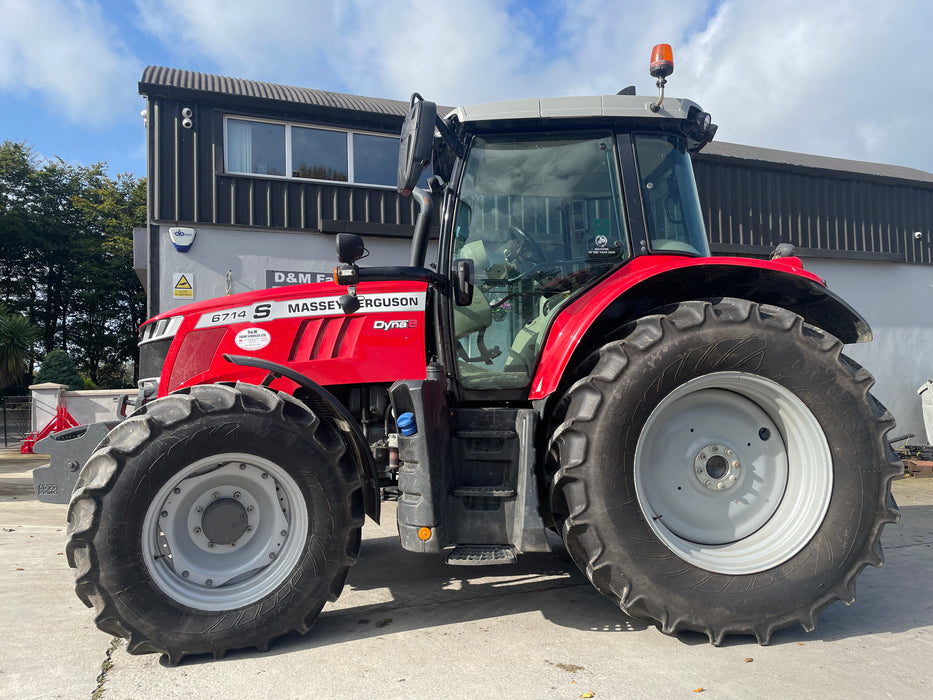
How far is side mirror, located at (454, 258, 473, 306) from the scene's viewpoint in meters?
3.35

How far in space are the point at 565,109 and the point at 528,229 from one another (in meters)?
0.66

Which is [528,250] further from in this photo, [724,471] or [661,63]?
[724,471]

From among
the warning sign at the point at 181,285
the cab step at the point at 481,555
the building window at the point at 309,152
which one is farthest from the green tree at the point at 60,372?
the cab step at the point at 481,555

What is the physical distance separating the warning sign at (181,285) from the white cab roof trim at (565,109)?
7.11 metres

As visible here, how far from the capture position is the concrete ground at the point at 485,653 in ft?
8.05

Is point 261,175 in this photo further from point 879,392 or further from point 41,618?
point 879,392

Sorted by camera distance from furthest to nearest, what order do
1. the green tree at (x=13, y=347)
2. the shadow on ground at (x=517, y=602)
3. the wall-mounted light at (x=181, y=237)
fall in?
1. the green tree at (x=13, y=347)
2. the wall-mounted light at (x=181, y=237)
3. the shadow on ground at (x=517, y=602)

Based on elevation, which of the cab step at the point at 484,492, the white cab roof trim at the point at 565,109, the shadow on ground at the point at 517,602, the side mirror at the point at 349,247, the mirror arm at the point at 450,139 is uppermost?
the white cab roof trim at the point at 565,109

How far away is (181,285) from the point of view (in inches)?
364

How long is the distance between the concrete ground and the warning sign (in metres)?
5.94

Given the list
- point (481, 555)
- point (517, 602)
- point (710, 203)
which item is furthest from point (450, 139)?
point (710, 203)

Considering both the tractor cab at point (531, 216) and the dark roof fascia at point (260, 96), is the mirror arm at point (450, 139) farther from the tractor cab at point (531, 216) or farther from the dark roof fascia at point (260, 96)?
the dark roof fascia at point (260, 96)

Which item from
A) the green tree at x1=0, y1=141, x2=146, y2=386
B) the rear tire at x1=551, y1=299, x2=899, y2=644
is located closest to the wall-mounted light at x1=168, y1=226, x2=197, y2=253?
the rear tire at x1=551, y1=299, x2=899, y2=644

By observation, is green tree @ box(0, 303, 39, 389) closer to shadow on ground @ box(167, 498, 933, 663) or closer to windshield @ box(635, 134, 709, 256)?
shadow on ground @ box(167, 498, 933, 663)
